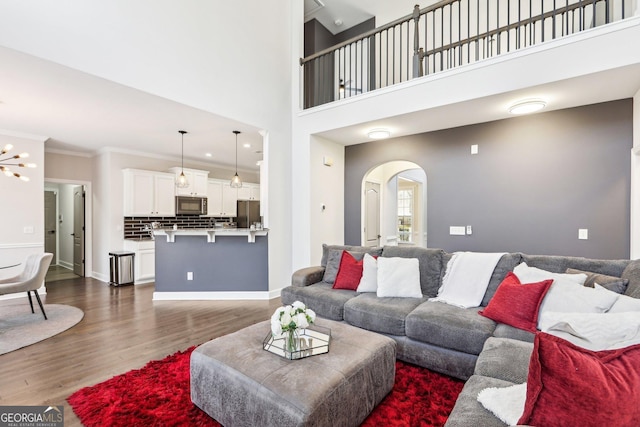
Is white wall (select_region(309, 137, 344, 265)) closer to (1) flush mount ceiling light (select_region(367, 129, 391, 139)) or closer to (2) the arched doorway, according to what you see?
(2) the arched doorway

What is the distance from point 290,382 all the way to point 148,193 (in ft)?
19.1

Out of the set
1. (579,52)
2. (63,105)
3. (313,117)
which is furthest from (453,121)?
(63,105)

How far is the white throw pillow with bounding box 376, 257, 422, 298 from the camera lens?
119 inches

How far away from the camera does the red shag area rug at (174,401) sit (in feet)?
6.14

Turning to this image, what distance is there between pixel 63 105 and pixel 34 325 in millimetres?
2609

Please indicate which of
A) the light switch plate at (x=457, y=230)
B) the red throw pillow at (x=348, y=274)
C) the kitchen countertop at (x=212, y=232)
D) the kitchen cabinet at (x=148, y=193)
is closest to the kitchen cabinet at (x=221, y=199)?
the kitchen cabinet at (x=148, y=193)

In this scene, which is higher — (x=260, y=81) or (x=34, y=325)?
(x=260, y=81)

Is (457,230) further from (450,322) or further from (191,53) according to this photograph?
(191,53)

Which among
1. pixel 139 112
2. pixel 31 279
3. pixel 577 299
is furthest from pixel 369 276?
pixel 31 279

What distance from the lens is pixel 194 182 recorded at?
22.5 ft

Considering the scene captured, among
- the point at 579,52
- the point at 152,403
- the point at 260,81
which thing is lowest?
the point at 152,403

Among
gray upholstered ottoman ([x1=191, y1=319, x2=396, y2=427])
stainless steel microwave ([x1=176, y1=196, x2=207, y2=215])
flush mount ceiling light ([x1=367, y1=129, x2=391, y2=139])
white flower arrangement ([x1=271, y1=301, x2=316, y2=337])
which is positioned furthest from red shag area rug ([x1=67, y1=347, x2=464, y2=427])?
stainless steel microwave ([x1=176, y1=196, x2=207, y2=215])

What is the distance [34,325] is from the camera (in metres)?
3.46

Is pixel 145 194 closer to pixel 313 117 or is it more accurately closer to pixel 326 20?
pixel 313 117
